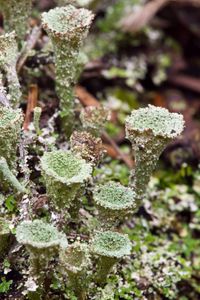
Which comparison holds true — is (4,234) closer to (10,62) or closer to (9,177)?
(9,177)

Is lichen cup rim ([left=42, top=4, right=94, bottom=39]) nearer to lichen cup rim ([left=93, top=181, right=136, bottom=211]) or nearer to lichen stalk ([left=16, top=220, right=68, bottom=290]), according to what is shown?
lichen cup rim ([left=93, top=181, right=136, bottom=211])

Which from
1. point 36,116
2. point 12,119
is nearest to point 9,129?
point 12,119

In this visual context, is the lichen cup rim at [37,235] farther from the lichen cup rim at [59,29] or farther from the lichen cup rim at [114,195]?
the lichen cup rim at [59,29]

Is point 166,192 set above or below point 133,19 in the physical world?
below

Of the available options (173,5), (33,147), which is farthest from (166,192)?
(173,5)

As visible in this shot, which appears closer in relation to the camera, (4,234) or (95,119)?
(4,234)

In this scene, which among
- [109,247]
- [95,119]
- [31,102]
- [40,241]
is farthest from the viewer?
[31,102]

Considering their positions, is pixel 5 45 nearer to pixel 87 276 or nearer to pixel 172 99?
pixel 87 276
